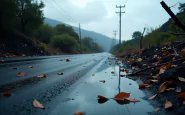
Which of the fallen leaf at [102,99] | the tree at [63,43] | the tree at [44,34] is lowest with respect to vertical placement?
the fallen leaf at [102,99]

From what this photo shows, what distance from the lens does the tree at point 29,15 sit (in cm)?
2748

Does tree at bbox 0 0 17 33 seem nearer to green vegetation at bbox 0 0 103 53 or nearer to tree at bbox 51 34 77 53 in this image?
green vegetation at bbox 0 0 103 53

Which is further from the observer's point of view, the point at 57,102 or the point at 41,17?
the point at 41,17

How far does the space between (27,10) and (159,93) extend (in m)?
28.5

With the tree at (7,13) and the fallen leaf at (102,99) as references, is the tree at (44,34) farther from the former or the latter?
the fallen leaf at (102,99)

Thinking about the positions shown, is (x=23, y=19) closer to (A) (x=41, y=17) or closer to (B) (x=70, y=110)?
(A) (x=41, y=17)

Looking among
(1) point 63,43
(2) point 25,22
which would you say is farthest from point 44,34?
(2) point 25,22

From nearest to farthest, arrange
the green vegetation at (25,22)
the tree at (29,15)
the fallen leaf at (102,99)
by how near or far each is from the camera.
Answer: the fallen leaf at (102,99) → the green vegetation at (25,22) → the tree at (29,15)

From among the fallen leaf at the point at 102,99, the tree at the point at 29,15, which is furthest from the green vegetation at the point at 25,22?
the fallen leaf at the point at 102,99

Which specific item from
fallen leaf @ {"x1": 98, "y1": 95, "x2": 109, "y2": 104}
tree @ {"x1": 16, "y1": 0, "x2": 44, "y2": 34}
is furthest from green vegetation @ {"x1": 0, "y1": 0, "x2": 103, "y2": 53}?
fallen leaf @ {"x1": 98, "y1": 95, "x2": 109, "y2": 104}

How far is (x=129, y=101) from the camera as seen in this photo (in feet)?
8.52

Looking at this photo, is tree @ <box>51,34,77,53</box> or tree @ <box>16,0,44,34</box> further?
tree @ <box>51,34,77,53</box>

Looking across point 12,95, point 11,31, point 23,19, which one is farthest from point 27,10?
point 12,95

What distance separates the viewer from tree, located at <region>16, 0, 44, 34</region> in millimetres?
27484
